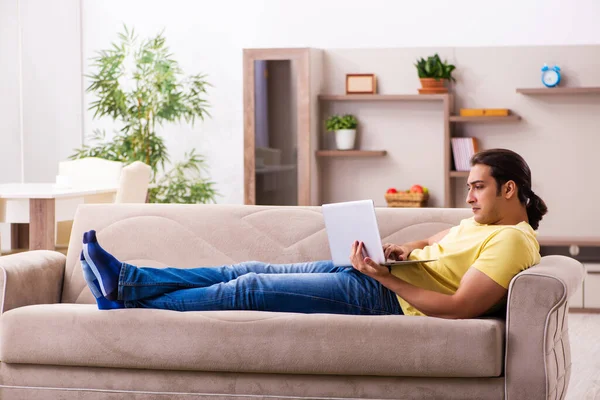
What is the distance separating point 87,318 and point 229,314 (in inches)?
17.6

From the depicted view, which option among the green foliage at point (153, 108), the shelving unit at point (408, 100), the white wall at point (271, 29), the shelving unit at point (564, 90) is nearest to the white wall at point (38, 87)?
the white wall at point (271, 29)

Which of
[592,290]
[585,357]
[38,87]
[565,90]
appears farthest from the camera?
[38,87]

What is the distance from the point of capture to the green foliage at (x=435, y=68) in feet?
20.5

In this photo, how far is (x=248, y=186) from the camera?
655cm

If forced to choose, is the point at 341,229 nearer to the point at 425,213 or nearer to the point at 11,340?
A: the point at 425,213

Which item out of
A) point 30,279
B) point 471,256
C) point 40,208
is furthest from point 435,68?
point 30,279

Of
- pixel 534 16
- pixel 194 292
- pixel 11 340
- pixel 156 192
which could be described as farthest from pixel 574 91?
pixel 11 340

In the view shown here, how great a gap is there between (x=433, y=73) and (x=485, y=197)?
3506mm

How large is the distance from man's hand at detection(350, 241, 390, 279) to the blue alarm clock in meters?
3.78

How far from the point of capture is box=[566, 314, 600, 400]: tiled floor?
3.58 m

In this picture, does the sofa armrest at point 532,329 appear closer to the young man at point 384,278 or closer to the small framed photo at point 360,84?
the young man at point 384,278

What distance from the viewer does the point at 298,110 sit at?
21.0 feet

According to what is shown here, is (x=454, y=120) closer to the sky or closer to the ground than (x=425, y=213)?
closer to the sky

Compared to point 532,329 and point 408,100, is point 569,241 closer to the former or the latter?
point 408,100
